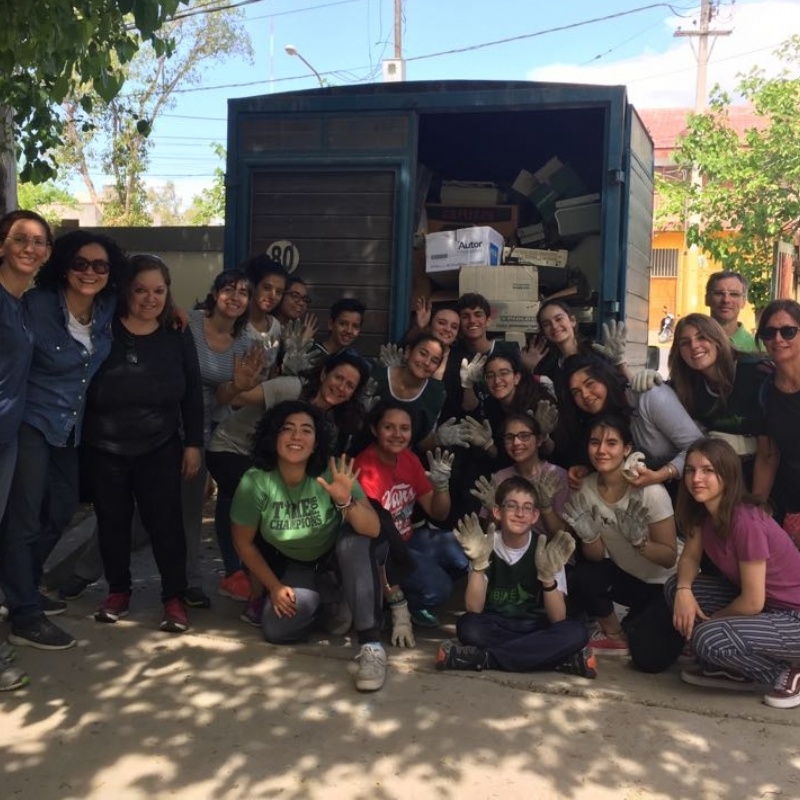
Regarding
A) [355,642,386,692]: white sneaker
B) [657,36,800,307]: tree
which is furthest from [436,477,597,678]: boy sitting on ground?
[657,36,800,307]: tree

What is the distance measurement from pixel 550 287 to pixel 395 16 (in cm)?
1796

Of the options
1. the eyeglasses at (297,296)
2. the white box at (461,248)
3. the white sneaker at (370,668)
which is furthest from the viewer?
the white box at (461,248)

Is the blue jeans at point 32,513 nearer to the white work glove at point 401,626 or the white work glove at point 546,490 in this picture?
the white work glove at point 401,626

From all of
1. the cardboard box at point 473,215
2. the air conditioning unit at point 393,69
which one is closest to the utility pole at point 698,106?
the air conditioning unit at point 393,69

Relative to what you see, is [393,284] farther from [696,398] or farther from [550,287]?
[696,398]

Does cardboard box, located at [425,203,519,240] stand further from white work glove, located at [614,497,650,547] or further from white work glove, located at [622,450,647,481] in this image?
white work glove, located at [614,497,650,547]

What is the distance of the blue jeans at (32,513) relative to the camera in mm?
3207

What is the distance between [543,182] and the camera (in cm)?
609

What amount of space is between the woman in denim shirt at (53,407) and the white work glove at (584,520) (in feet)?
6.60

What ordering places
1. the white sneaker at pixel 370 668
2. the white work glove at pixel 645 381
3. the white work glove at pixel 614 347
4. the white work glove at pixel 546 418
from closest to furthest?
the white sneaker at pixel 370 668, the white work glove at pixel 645 381, the white work glove at pixel 546 418, the white work glove at pixel 614 347

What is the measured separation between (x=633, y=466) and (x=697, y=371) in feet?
1.97

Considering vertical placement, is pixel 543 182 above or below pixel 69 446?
above

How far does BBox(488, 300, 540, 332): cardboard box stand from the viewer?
4977 millimetres

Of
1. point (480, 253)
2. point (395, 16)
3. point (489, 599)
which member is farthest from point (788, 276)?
point (395, 16)
